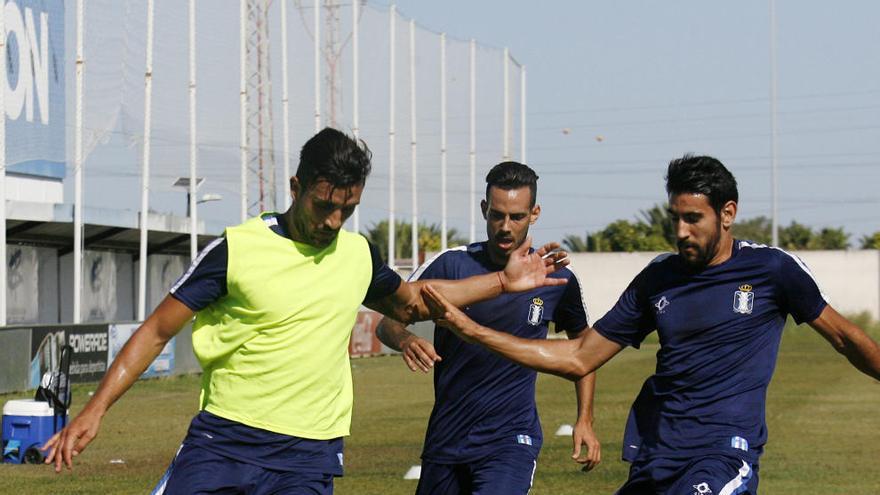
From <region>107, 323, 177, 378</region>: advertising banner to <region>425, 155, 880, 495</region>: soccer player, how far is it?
75.2ft

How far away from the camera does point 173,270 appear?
1941 inches

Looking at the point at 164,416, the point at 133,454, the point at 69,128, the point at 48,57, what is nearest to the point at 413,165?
the point at 48,57

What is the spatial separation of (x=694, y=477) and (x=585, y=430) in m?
1.95

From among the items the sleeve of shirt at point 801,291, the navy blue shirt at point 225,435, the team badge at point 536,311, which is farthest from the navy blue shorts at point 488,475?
the sleeve of shirt at point 801,291

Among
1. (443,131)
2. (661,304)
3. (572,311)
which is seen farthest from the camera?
(443,131)

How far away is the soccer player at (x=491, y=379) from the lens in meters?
7.76

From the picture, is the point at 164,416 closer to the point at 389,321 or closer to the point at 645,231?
the point at 389,321

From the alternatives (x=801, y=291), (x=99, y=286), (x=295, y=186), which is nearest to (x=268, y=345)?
(x=295, y=186)

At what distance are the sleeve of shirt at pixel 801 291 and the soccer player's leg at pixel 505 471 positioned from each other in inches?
68.5

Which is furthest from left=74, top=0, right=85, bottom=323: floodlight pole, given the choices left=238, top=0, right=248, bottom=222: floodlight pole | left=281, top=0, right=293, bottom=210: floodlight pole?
left=281, top=0, right=293, bottom=210: floodlight pole

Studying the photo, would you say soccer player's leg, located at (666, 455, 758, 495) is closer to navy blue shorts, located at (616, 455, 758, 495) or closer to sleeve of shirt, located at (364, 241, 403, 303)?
navy blue shorts, located at (616, 455, 758, 495)

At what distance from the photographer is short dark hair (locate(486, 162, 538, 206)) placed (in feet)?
26.7

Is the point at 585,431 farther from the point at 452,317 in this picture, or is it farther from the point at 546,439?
the point at 546,439

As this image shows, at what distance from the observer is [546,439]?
19.0m
